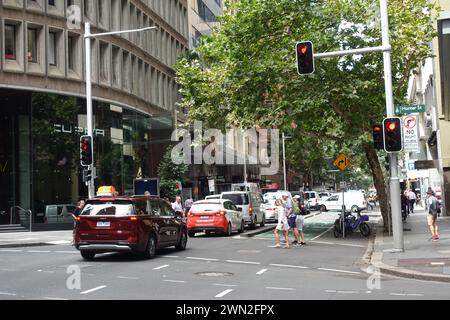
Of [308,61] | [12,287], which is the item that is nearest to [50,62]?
[308,61]

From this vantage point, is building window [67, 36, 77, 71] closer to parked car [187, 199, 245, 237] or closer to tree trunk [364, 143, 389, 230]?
Answer: parked car [187, 199, 245, 237]

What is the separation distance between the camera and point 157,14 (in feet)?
162

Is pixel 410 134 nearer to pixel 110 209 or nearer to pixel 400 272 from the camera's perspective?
pixel 400 272

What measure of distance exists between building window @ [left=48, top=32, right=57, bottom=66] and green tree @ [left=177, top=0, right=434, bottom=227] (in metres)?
13.1

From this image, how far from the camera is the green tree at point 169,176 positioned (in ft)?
139

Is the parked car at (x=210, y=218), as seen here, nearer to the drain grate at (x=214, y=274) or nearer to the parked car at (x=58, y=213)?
the parked car at (x=58, y=213)

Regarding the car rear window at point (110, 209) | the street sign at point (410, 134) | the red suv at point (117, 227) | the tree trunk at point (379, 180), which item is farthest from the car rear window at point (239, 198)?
the car rear window at point (110, 209)

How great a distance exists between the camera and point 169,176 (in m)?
43.0

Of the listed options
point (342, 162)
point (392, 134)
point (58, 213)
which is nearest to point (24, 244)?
point (58, 213)

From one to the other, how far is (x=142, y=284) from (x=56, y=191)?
951 inches

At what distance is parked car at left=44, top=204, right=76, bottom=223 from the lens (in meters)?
34.3

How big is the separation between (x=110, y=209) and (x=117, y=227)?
576 mm

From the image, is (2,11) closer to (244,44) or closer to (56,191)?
(56,191)

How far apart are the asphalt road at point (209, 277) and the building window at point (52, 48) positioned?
17.6m
